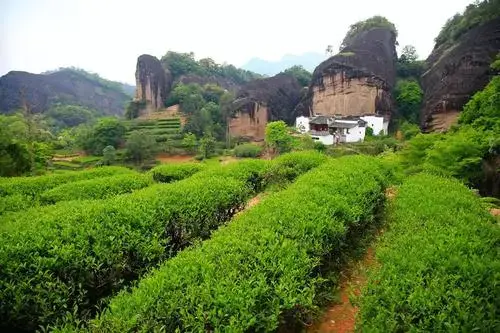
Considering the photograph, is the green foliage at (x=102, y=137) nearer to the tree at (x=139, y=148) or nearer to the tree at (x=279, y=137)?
the tree at (x=139, y=148)

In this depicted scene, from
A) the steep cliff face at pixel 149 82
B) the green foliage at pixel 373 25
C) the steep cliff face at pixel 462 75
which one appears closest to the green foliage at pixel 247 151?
the steep cliff face at pixel 462 75

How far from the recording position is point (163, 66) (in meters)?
74.4

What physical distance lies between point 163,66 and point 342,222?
7386 centimetres

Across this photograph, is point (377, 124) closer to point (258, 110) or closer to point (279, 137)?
point (279, 137)

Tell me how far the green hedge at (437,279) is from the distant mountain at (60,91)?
286 feet

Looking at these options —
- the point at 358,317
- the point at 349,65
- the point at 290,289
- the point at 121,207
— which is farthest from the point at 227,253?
the point at 349,65

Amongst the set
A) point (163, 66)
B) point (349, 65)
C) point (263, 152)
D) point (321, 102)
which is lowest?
point (263, 152)

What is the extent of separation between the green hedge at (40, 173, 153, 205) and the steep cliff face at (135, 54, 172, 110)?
58.6m

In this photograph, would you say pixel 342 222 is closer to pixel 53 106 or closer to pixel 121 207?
pixel 121 207

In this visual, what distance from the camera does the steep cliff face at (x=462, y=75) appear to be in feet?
102

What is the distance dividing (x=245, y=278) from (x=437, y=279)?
2450 millimetres

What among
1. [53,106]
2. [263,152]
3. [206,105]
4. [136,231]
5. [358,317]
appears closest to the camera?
[358,317]

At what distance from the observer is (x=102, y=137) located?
155ft

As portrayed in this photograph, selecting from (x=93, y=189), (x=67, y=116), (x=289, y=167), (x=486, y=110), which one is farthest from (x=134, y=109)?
(x=486, y=110)
